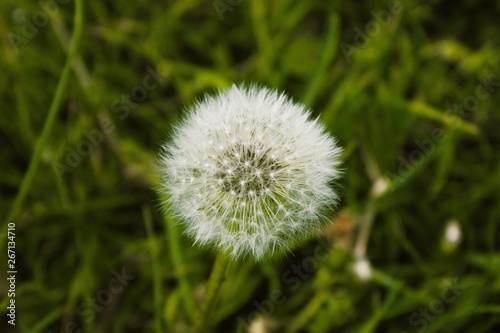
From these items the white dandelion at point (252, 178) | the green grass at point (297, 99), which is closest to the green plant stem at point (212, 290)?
the white dandelion at point (252, 178)

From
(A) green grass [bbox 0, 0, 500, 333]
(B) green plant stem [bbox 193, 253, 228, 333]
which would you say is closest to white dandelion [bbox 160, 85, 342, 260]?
(B) green plant stem [bbox 193, 253, 228, 333]

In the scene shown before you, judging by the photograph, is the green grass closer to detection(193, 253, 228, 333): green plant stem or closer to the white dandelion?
detection(193, 253, 228, 333): green plant stem

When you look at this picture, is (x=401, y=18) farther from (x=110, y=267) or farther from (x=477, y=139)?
(x=110, y=267)

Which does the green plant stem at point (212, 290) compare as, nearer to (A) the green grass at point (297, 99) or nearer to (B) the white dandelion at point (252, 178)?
(B) the white dandelion at point (252, 178)

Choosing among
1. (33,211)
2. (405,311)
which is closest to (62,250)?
(33,211)

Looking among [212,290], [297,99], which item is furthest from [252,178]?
[297,99]

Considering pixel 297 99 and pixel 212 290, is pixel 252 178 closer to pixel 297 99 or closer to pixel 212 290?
pixel 212 290
